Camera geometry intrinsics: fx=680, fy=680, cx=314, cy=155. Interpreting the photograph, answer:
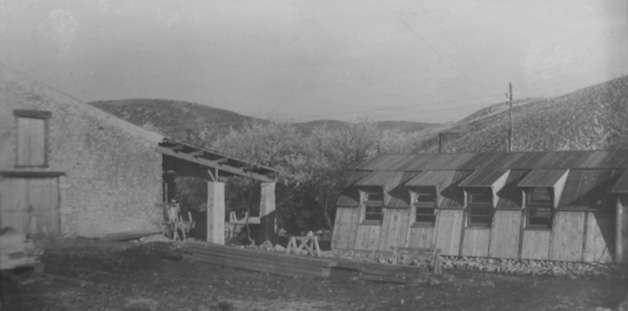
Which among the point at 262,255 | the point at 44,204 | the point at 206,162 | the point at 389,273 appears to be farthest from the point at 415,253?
the point at 44,204

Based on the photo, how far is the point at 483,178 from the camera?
26.3 meters

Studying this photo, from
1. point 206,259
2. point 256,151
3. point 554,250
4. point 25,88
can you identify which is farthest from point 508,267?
point 256,151

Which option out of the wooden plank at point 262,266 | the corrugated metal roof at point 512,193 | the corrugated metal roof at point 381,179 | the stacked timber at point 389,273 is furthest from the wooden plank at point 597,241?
the wooden plank at point 262,266

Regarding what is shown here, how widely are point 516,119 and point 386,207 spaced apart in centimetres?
4115

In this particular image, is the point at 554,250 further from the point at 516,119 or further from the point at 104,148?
the point at 516,119

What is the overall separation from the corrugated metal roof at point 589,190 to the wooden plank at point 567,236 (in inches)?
14.0

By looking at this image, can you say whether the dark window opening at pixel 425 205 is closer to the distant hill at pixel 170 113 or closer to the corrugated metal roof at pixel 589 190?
the corrugated metal roof at pixel 589 190

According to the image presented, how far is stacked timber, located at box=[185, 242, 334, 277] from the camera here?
19.6 m

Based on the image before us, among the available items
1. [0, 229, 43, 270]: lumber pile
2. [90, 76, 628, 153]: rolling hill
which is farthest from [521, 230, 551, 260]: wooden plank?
[90, 76, 628, 153]: rolling hill

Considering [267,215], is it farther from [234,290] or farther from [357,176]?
[234,290]

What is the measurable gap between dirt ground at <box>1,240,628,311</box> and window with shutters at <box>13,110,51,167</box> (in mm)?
4709

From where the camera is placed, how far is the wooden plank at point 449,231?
2617cm

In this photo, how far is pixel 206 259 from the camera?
2170cm

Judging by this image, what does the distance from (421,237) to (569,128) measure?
105 feet
